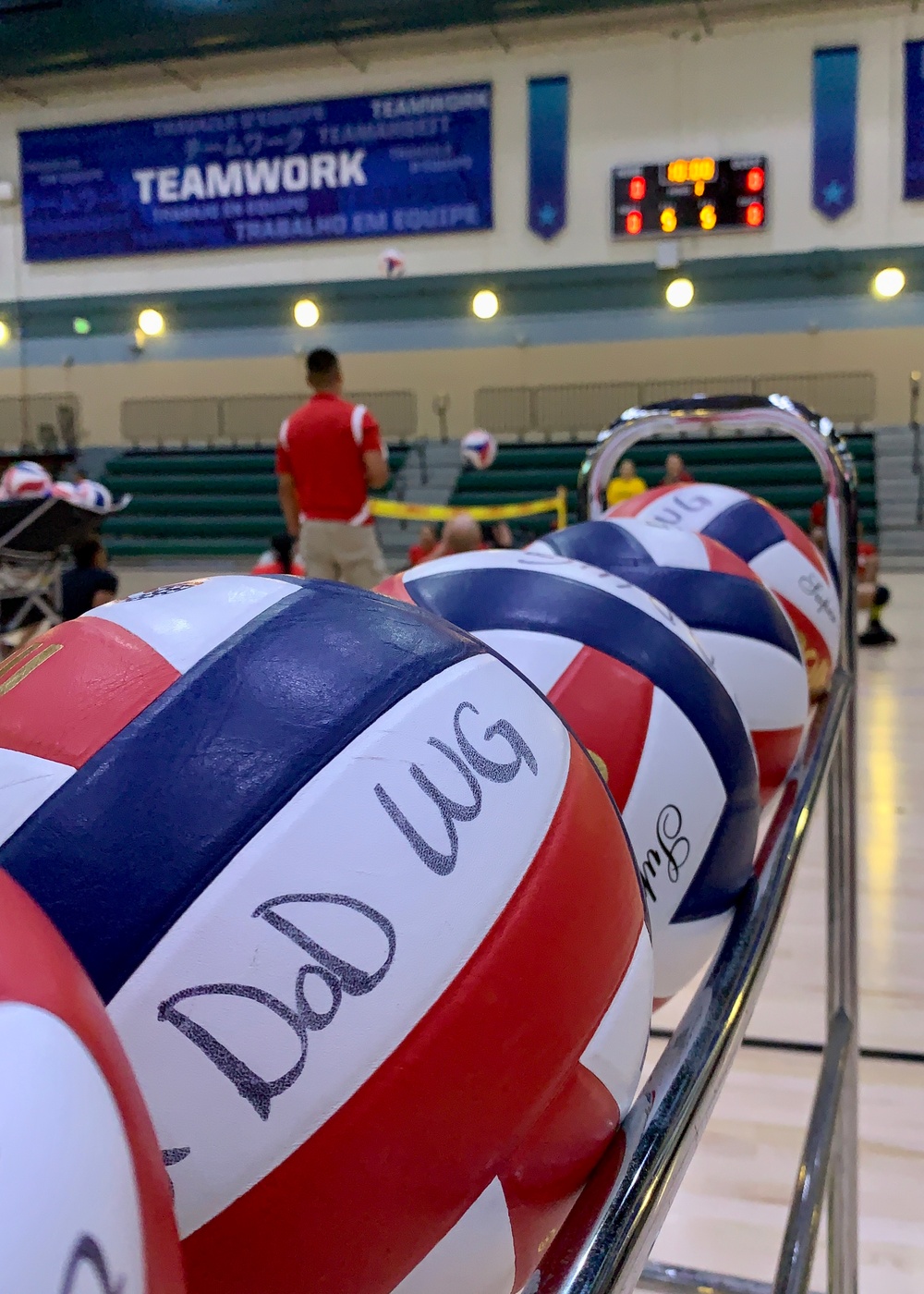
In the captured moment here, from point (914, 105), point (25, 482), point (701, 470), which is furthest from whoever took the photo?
point (701, 470)

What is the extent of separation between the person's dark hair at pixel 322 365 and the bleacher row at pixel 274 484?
7095 millimetres

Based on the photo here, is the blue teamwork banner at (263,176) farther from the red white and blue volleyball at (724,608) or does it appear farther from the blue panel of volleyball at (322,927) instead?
the blue panel of volleyball at (322,927)

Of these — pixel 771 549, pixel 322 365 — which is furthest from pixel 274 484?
pixel 771 549

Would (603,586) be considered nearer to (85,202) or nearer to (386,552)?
(386,552)

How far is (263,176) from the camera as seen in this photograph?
41.1 ft

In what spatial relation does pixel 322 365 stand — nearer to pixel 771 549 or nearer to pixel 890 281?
pixel 771 549

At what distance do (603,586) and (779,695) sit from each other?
387 millimetres

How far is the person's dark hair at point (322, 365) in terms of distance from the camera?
15.9 feet

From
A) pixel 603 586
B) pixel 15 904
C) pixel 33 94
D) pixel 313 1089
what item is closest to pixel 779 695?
pixel 603 586

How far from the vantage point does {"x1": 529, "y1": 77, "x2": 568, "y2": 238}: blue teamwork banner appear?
12055 millimetres

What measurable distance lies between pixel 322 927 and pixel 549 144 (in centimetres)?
1285

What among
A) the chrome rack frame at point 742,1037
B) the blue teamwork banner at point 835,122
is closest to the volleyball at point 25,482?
the chrome rack frame at point 742,1037

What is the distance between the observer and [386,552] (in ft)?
41.9

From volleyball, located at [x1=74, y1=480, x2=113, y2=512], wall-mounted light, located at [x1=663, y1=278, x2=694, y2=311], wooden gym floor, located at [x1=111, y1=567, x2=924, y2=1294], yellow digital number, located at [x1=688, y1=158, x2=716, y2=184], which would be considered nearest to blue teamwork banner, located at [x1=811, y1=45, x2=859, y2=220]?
yellow digital number, located at [x1=688, y1=158, x2=716, y2=184]
